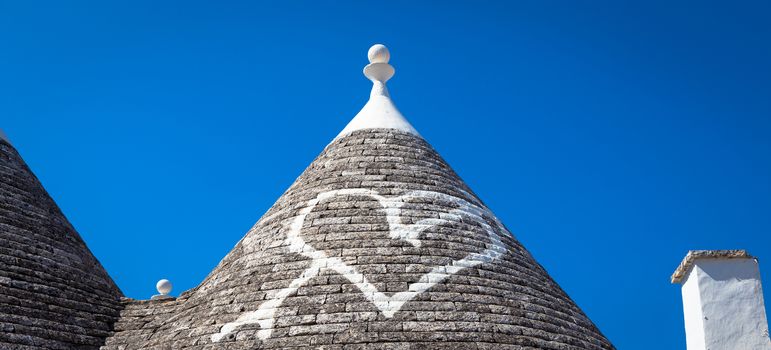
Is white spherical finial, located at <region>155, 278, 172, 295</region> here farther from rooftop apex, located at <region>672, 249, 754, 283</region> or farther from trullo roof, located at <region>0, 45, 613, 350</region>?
rooftop apex, located at <region>672, 249, 754, 283</region>

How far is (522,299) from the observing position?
10656 millimetres

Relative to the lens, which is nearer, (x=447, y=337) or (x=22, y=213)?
(x=447, y=337)

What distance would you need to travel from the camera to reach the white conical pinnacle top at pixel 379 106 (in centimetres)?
1293

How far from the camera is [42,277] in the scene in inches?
474

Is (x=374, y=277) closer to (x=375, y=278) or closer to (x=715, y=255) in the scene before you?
(x=375, y=278)

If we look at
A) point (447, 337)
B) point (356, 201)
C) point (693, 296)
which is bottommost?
point (447, 337)

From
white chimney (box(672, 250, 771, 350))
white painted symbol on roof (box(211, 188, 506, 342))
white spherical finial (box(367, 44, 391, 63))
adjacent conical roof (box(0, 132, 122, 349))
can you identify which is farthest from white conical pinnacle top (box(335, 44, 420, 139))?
white chimney (box(672, 250, 771, 350))

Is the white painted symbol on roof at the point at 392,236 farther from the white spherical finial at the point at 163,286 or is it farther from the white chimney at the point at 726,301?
the white spherical finial at the point at 163,286

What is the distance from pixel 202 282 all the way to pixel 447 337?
3419 mm

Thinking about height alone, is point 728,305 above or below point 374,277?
below

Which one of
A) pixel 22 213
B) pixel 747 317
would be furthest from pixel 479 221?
pixel 22 213

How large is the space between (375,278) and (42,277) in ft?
12.6

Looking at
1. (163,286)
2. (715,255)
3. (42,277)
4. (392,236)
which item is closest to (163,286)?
(163,286)

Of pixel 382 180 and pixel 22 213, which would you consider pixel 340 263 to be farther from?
pixel 22 213
